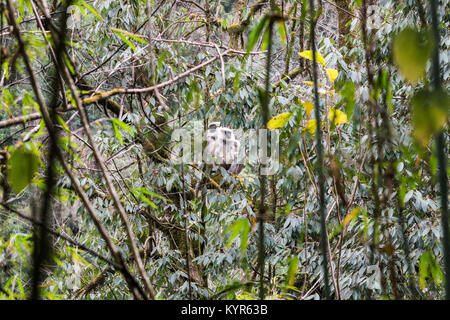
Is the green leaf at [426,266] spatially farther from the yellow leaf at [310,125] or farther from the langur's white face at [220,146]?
the langur's white face at [220,146]

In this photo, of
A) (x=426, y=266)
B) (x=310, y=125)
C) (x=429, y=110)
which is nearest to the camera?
(x=429, y=110)

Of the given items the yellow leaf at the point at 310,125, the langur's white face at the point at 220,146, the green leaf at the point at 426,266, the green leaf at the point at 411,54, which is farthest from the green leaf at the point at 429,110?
the langur's white face at the point at 220,146

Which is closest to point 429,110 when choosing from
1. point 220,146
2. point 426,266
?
point 426,266

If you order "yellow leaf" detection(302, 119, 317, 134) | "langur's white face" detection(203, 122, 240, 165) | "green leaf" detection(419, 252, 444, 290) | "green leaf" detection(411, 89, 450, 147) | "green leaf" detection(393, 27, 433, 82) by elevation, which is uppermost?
"langur's white face" detection(203, 122, 240, 165)

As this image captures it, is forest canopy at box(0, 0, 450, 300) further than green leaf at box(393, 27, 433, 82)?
Yes

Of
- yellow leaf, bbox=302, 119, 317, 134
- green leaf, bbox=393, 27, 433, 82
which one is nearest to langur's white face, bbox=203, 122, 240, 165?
yellow leaf, bbox=302, 119, 317, 134

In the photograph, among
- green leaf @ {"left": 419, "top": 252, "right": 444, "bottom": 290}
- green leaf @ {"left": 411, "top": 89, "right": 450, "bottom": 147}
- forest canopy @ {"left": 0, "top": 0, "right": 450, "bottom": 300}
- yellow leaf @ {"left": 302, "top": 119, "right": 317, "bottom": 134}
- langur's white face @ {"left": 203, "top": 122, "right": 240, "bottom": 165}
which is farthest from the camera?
langur's white face @ {"left": 203, "top": 122, "right": 240, "bottom": 165}

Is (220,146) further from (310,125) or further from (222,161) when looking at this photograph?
(310,125)

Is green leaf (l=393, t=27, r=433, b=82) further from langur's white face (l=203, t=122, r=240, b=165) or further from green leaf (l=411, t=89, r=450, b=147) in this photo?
langur's white face (l=203, t=122, r=240, b=165)

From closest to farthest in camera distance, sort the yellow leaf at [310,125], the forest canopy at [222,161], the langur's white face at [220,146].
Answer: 1. the yellow leaf at [310,125]
2. the forest canopy at [222,161]
3. the langur's white face at [220,146]

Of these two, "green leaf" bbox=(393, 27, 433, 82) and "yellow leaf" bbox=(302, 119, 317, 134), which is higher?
"yellow leaf" bbox=(302, 119, 317, 134)
